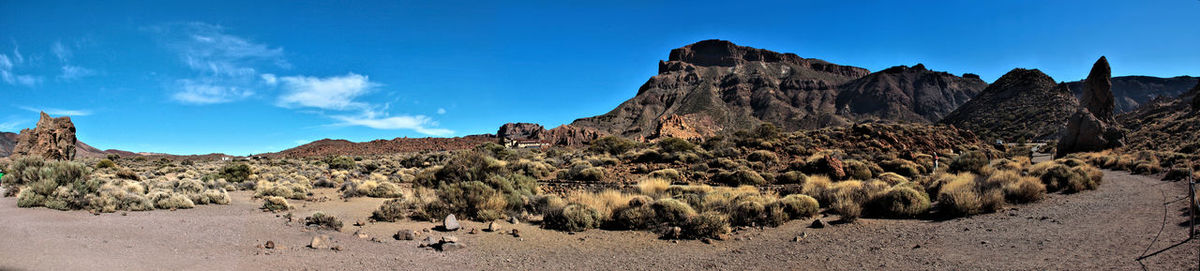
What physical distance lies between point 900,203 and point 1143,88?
240939 millimetres

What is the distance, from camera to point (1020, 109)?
209ft

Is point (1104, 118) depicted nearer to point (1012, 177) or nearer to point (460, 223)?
point (1012, 177)

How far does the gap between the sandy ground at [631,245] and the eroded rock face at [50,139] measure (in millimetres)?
25442

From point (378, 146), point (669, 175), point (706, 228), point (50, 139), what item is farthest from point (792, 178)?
point (378, 146)

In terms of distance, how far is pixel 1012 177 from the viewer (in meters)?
12.2

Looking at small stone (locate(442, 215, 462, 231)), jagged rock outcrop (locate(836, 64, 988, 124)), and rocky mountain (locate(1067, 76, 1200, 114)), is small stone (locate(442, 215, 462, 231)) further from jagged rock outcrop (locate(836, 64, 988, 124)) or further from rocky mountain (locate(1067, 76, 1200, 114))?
rocky mountain (locate(1067, 76, 1200, 114))

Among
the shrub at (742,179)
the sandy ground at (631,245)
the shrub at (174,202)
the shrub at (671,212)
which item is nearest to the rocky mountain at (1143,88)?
the shrub at (742,179)

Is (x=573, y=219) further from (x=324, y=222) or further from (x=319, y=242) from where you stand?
(x=324, y=222)

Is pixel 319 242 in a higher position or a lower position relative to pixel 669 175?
lower

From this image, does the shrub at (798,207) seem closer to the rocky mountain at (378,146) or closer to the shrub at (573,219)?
the shrub at (573,219)

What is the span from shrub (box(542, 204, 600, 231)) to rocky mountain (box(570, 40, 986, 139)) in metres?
64.9

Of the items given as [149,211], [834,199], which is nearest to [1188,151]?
[834,199]

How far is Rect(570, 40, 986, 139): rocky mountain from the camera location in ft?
309

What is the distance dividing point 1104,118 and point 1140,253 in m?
41.2
